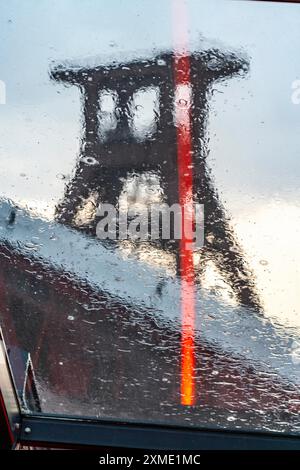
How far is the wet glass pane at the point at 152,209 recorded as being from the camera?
1.74 meters

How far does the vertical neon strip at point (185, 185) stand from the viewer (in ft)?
5.78

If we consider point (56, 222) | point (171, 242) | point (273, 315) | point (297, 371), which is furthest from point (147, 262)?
point (297, 371)

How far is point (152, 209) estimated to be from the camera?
77.2 inches

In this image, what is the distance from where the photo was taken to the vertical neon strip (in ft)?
5.78

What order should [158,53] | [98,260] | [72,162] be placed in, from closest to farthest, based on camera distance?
[158,53] < [72,162] < [98,260]

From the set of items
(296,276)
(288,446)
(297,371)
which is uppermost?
(296,276)

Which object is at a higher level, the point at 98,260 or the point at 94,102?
the point at 94,102

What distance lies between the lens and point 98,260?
6.64ft

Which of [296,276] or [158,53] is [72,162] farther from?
[296,276]

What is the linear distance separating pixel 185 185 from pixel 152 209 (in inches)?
5.2

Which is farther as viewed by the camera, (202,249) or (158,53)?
(202,249)

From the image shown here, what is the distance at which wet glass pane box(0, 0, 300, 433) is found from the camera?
1.74 metres

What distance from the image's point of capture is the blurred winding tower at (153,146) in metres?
1.80

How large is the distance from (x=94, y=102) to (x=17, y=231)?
1.61 ft
